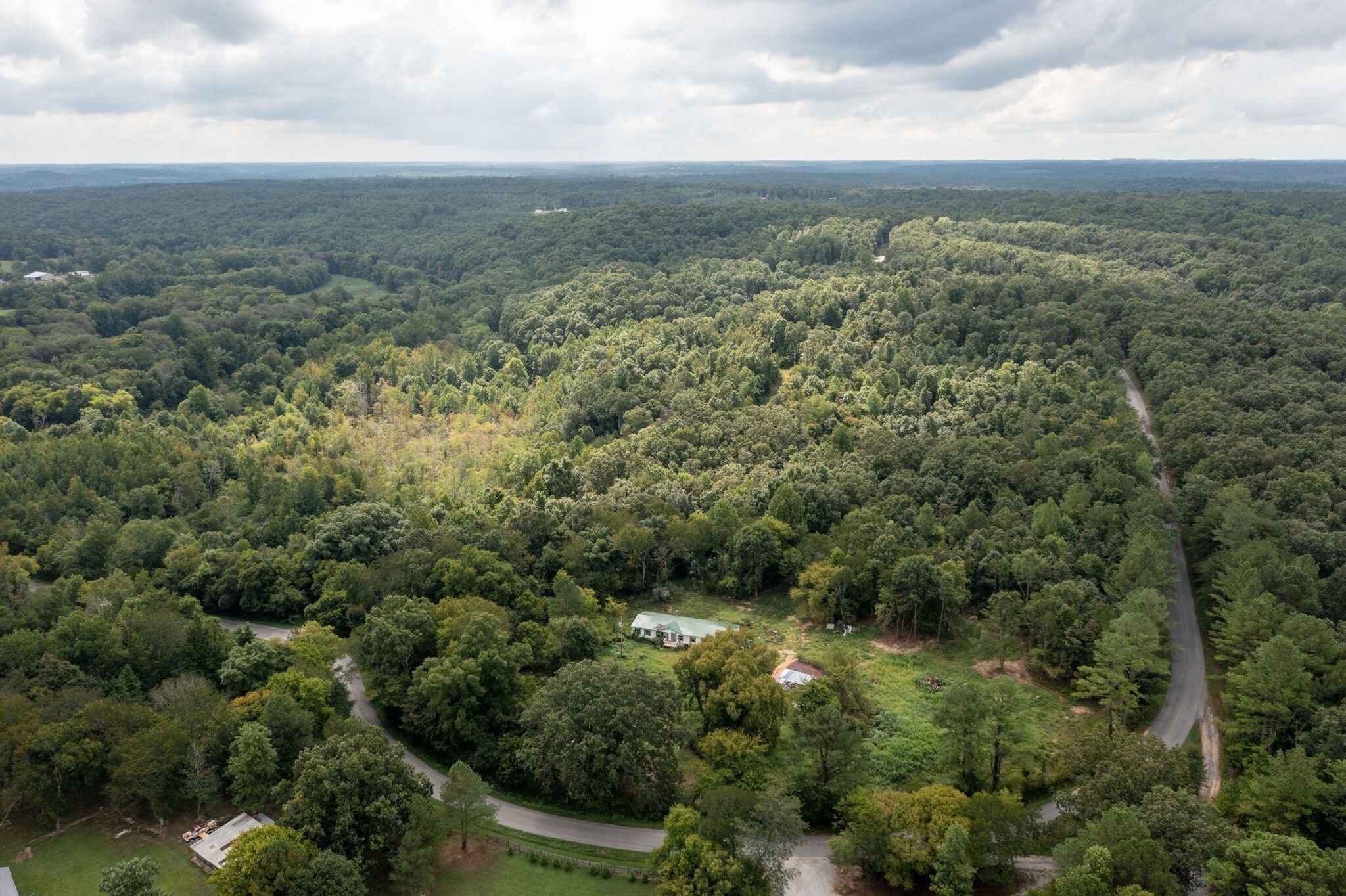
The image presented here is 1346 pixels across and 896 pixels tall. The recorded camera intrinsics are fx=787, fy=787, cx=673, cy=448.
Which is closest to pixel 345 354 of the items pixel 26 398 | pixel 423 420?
pixel 423 420

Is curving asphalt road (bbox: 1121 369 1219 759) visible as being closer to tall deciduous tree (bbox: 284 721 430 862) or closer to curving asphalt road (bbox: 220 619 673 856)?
curving asphalt road (bbox: 220 619 673 856)

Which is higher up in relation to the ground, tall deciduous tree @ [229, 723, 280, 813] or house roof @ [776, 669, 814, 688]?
tall deciduous tree @ [229, 723, 280, 813]

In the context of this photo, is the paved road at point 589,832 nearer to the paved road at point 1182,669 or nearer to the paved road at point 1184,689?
the paved road at point 1184,689

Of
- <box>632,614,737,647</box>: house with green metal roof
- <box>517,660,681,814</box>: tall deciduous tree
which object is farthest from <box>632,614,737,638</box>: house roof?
<box>517,660,681,814</box>: tall deciduous tree

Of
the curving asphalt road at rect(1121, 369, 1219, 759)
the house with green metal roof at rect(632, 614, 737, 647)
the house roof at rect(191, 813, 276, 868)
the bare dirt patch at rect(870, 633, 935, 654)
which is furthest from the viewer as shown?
the house with green metal roof at rect(632, 614, 737, 647)

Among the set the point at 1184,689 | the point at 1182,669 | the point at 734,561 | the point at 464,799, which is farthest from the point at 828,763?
the point at 1182,669

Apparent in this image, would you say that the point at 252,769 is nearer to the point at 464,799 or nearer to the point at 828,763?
the point at 464,799
